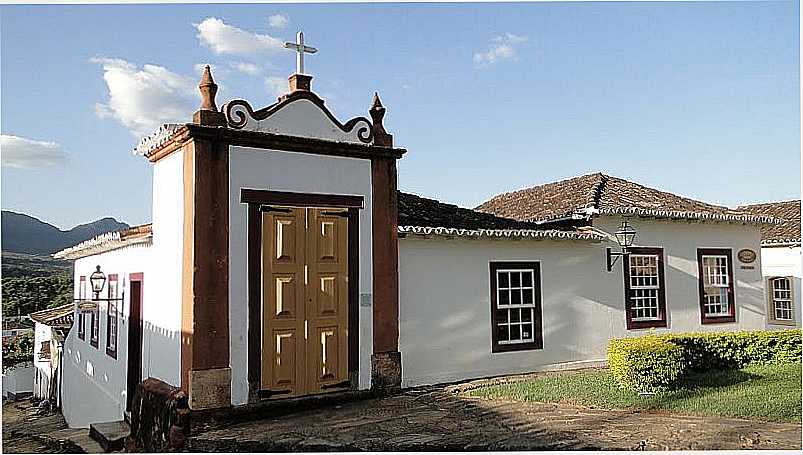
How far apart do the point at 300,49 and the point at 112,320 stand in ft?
16.5

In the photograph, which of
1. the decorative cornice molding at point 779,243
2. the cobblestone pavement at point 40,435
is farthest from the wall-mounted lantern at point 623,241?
the cobblestone pavement at point 40,435

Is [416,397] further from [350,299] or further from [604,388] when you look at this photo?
[604,388]

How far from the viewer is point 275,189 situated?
8602 mm

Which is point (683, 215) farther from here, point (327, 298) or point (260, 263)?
point (260, 263)

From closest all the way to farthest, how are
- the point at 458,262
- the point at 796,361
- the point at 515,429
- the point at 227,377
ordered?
the point at 515,429 → the point at 227,377 → the point at 458,262 → the point at 796,361

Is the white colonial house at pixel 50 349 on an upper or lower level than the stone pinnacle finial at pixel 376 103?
lower

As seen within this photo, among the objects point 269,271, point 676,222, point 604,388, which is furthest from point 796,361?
point 269,271

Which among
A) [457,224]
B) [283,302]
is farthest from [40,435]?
[457,224]

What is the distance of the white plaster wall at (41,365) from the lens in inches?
652

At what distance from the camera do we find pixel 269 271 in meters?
8.52

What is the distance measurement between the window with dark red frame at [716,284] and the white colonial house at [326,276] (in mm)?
362

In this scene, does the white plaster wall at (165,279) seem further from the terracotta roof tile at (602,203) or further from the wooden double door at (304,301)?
the terracotta roof tile at (602,203)

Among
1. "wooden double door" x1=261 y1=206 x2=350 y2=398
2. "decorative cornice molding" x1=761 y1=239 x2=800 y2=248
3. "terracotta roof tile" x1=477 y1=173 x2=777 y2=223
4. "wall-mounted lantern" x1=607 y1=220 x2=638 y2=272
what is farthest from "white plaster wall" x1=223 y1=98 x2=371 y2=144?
"decorative cornice molding" x1=761 y1=239 x2=800 y2=248

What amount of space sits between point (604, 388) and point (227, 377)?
15.9 ft
